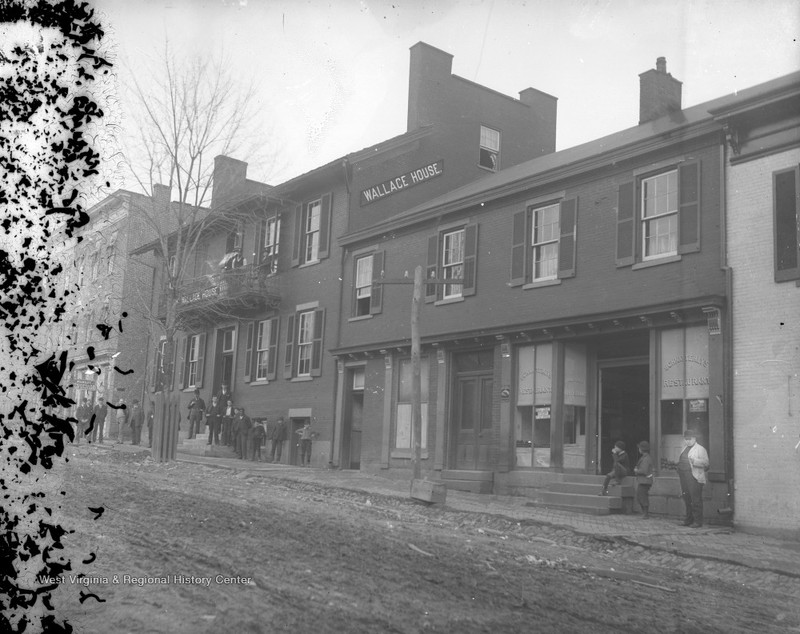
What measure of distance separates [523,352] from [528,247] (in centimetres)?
245

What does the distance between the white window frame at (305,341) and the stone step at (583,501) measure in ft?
37.7

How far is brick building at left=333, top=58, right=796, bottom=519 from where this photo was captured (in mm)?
14586

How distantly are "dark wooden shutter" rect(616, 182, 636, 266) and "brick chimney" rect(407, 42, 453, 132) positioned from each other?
11.7m

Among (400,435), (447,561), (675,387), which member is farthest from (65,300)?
(400,435)

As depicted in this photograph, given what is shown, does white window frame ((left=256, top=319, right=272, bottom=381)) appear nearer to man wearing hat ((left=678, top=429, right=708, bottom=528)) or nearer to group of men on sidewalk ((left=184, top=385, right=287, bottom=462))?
group of men on sidewalk ((left=184, top=385, right=287, bottom=462))

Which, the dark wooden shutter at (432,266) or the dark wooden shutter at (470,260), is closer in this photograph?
the dark wooden shutter at (470,260)

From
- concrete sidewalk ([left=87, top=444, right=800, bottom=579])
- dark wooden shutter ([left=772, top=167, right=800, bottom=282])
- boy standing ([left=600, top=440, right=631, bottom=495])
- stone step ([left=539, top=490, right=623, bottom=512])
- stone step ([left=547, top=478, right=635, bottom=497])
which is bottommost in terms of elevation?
concrete sidewalk ([left=87, top=444, right=800, bottom=579])

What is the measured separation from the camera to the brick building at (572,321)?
1459 cm

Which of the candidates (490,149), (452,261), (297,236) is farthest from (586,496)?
(490,149)

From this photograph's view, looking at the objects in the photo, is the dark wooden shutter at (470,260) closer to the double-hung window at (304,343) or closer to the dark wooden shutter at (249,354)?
the double-hung window at (304,343)

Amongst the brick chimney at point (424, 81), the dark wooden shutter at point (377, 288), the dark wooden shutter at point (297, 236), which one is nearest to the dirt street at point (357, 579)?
the dark wooden shutter at point (377, 288)

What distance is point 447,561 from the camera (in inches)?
311

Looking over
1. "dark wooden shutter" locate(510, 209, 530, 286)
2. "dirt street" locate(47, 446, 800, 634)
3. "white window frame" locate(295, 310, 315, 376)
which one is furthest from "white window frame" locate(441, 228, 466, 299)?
"dirt street" locate(47, 446, 800, 634)

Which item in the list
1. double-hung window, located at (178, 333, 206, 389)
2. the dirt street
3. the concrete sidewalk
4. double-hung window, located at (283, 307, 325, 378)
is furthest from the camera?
double-hung window, located at (178, 333, 206, 389)
